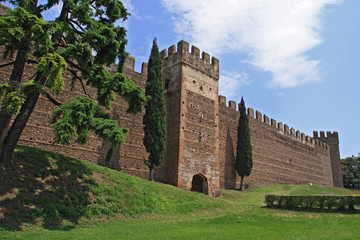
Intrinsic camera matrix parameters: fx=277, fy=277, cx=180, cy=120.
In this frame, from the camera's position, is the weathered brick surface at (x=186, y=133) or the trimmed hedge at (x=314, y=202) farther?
the weathered brick surface at (x=186, y=133)

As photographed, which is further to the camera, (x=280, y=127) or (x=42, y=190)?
(x=280, y=127)

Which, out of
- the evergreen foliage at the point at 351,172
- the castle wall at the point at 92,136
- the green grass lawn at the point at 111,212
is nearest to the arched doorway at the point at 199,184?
the castle wall at the point at 92,136

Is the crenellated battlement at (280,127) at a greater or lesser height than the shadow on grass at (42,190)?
greater

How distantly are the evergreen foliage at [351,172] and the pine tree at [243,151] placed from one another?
114 ft

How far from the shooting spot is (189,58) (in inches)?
845

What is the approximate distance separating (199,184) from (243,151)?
698 centimetres

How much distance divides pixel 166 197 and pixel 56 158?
223 inches

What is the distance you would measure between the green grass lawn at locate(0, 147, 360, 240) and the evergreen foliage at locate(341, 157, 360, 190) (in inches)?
Result: 1712

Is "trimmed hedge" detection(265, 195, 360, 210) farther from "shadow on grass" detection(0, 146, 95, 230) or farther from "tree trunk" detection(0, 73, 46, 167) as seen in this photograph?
"tree trunk" detection(0, 73, 46, 167)

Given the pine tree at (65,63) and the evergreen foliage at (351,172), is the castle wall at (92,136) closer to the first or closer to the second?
the pine tree at (65,63)

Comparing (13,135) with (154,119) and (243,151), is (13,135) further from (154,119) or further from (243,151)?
(243,151)

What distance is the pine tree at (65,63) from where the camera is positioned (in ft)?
27.9

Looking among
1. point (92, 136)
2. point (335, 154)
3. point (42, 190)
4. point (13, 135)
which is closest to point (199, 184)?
point (92, 136)

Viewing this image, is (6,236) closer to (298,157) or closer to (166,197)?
(166,197)
